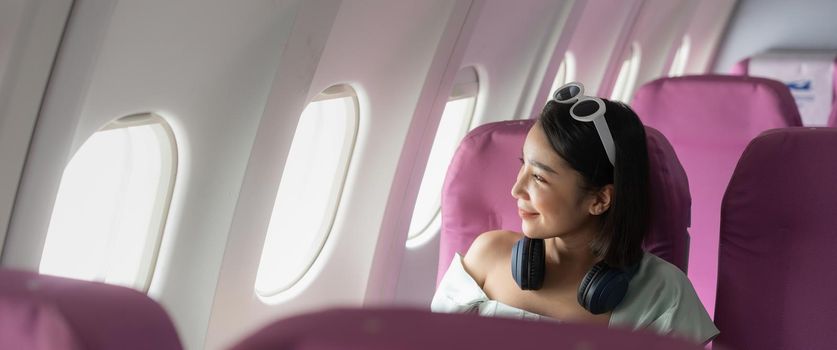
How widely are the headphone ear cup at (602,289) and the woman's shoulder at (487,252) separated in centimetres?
26

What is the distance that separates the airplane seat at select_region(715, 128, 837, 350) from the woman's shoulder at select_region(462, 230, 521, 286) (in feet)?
1.71

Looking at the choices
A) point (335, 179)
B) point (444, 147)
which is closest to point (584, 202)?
point (335, 179)

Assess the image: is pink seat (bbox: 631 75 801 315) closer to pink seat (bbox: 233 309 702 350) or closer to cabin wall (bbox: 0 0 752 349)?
cabin wall (bbox: 0 0 752 349)

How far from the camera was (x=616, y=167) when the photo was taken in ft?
7.93

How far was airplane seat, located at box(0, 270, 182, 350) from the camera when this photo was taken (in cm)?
107

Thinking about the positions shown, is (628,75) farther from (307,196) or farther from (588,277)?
(588,277)

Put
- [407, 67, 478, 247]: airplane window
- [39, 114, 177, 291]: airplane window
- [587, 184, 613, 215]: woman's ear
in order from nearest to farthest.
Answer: [587, 184, 613, 215]: woman's ear, [39, 114, 177, 291]: airplane window, [407, 67, 478, 247]: airplane window

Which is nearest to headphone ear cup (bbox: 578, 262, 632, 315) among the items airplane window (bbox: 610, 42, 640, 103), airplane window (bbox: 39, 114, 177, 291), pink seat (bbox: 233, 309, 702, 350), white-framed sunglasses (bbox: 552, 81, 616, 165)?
white-framed sunglasses (bbox: 552, 81, 616, 165)

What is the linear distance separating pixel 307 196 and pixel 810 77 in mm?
5785

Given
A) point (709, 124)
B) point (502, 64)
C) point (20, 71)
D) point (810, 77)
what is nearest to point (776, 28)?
point (810, 77)

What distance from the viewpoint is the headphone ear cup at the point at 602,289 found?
236 cm

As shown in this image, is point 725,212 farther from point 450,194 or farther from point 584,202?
point 450,194

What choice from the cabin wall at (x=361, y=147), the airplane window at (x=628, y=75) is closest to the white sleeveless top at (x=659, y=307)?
the cabin wall at (x=361, y=147)

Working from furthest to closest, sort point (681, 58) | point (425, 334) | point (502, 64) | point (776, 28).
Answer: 1. point (681, 58)
2. point (776, 28)
3. point (502, 64)
4. point (425, 334)
